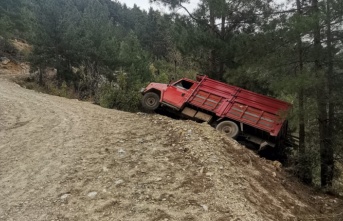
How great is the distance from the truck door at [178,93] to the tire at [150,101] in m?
0.52

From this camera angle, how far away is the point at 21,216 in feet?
Result: 16.1

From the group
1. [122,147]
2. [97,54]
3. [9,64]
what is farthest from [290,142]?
[9,64]

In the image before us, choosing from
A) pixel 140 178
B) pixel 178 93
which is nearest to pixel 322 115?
pixel 178 93

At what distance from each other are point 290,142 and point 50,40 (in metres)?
18.9

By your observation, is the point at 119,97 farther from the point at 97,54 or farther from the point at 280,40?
the point at 97,54

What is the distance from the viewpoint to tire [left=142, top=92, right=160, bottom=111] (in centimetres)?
1298

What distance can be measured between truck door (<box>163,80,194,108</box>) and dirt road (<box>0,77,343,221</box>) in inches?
103

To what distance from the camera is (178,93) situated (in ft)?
41.1

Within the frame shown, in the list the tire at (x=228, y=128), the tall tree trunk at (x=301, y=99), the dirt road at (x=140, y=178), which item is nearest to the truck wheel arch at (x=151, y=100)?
Result: the tire at (x=228, y=128)

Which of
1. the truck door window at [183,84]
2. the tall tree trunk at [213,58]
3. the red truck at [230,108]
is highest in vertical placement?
the tall tree trunk at [213,58]

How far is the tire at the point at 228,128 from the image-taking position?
1118 centimetres

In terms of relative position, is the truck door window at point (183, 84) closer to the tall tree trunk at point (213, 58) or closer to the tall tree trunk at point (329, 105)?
the tall tree trunk at point (213, 58)

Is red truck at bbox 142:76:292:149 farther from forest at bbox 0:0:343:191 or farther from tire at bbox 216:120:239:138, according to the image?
forest at bbox 0:0:343:191

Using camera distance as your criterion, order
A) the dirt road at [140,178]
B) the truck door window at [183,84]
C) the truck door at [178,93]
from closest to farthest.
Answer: the dirt road at [140,178], the truck door at [178,93], the truck door window at [183,84]
